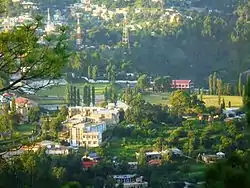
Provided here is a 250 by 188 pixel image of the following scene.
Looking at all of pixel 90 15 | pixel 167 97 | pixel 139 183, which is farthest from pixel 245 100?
pixel 90 15

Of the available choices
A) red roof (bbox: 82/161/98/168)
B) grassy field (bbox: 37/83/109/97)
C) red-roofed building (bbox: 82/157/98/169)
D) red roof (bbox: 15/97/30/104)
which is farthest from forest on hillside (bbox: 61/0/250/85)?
red roof (bbox: 82/161/98/168)

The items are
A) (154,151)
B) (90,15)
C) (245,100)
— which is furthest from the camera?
(90,15)

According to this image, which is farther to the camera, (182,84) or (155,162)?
(182,84)

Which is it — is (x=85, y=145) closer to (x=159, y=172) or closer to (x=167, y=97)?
(x=159, y=172)

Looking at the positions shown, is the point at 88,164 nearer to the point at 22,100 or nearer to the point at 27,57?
the point at 22,100

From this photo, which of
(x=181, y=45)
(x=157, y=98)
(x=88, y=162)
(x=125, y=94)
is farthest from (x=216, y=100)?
(x=88, y=162)

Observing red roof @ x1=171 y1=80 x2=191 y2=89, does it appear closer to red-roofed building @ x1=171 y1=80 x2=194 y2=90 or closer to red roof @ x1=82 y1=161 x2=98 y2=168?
red-roofed building @ x1=171 y1=80 x2=194 y2=90
